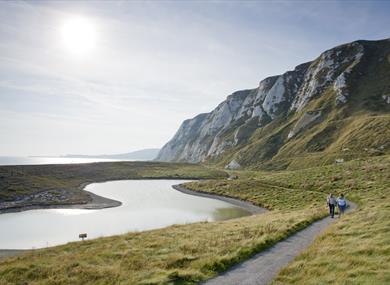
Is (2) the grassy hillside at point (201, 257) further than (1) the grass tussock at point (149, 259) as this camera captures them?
No

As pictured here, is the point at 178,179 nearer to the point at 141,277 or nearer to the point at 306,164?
the point at 306,164

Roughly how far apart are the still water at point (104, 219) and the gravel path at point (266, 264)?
26.5 m

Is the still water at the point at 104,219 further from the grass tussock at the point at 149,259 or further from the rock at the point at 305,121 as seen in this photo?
the rock at the point at 305,121

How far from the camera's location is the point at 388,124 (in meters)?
114

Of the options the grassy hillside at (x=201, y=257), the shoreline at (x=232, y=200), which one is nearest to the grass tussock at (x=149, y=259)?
the grassy hillside at (x=201, y=257)

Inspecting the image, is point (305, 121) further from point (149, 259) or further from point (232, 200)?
point (149, 259)

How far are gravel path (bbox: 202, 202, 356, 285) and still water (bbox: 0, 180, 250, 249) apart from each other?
1042 inches

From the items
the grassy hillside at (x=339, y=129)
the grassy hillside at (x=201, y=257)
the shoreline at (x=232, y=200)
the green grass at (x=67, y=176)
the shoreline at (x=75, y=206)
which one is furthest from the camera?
the grassy hillside at (x=339, y=129)

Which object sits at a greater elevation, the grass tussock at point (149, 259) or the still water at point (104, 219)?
the grass tussock at point (149, 259)

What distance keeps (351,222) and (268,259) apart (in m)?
12.7

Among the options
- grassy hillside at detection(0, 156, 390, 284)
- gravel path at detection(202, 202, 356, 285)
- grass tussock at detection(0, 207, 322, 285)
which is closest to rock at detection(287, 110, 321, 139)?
grassy hillside at detection(0, 156, 390, 284)

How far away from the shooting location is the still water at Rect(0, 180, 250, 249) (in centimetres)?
4422

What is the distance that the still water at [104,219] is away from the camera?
44219mm

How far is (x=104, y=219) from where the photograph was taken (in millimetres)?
56125
